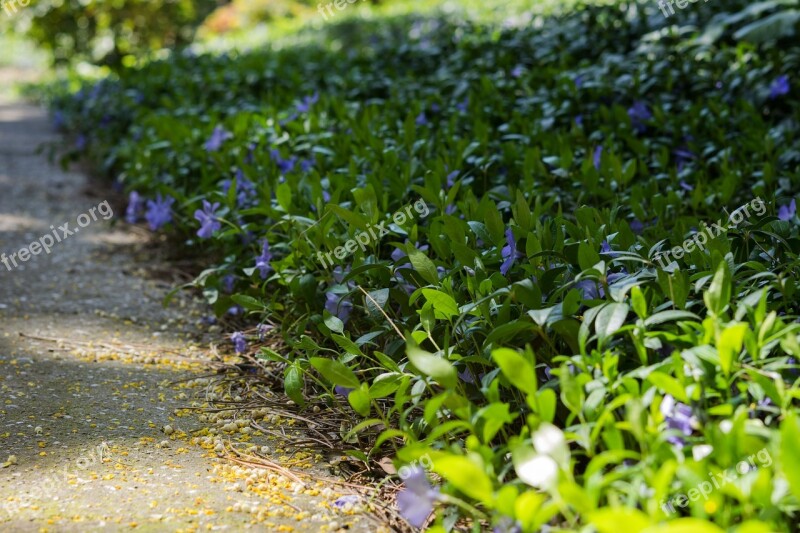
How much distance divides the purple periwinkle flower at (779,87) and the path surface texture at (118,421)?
9.59ft

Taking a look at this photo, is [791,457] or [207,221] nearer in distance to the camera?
[791,457]

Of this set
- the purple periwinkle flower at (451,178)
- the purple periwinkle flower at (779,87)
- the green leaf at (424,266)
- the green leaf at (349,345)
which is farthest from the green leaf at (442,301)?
the purple periwinkle flower at (779,87)

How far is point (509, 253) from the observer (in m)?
2.11

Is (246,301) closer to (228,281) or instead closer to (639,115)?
(228,281)

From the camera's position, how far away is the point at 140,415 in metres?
Answer: 2.27

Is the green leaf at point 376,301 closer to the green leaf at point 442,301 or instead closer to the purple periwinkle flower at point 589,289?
the green leaf at point 442,301

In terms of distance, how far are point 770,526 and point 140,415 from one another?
5.43ft

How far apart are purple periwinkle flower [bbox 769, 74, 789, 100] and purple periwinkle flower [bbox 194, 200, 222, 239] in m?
2.75

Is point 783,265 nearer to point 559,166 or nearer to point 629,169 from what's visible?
point 629,169

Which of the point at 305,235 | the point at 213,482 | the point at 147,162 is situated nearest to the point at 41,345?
the point at 305,235

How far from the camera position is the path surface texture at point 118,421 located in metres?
1.75

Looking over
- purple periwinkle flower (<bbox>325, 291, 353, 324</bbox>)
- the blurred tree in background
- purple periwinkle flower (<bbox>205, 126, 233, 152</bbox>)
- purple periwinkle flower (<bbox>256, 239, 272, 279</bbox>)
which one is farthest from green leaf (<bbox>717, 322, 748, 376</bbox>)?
the blurred tree in background

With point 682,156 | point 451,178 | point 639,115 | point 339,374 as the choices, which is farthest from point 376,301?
point 639,115

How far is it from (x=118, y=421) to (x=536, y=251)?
122 cm
